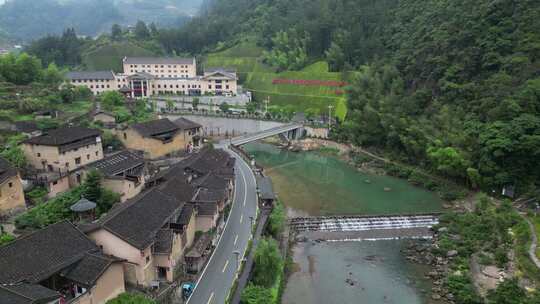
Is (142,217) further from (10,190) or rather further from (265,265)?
(10,190)

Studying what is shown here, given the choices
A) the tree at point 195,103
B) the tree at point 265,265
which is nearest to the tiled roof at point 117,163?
the tree at point 265,265

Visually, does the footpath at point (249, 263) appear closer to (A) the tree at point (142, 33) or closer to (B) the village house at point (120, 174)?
(B) the village house at point (120, 174)

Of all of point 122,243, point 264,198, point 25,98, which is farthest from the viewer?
point 25,98

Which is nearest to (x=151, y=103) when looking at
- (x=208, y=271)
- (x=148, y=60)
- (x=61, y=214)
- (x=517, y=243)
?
(x=148, y=60)

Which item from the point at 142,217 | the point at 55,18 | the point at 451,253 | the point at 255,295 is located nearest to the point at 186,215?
the point at 142,217

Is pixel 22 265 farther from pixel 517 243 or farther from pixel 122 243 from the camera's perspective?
pixel 517 243
